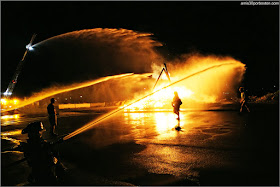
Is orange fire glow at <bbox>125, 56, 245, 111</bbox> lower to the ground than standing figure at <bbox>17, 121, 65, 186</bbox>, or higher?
higher

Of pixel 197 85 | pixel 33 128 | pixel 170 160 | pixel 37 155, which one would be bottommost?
pixel 170 160

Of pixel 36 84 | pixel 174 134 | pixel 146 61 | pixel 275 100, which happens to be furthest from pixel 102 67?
pixel 174 134

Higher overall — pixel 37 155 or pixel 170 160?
pixel 37 155

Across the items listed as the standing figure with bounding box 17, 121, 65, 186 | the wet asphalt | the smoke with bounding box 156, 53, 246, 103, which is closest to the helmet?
the standing figure with bounding box 17, 121, 65, 186

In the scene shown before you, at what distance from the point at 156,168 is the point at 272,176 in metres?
2.35

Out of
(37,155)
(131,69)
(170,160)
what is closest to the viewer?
(37,155)

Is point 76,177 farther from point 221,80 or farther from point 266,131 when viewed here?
point 221,80

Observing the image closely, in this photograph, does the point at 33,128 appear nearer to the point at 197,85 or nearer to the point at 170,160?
the point at 170,160

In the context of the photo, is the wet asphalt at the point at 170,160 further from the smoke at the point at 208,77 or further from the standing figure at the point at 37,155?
the smoke at the point at 208,77

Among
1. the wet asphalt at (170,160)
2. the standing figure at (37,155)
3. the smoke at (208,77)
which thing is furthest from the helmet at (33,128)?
the smoke at (208,77)

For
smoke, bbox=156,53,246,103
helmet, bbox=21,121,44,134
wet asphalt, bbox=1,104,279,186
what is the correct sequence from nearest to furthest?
helmet, bbox=21,121,44,134 < wet asphalt, bbox=1,104,279,186 < smoke, bbox=156,53,246,103

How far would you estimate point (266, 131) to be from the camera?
8.12 metres

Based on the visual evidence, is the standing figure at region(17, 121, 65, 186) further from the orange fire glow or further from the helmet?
the orange fire glow

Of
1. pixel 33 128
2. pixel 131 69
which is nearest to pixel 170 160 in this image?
pixel 33 128
